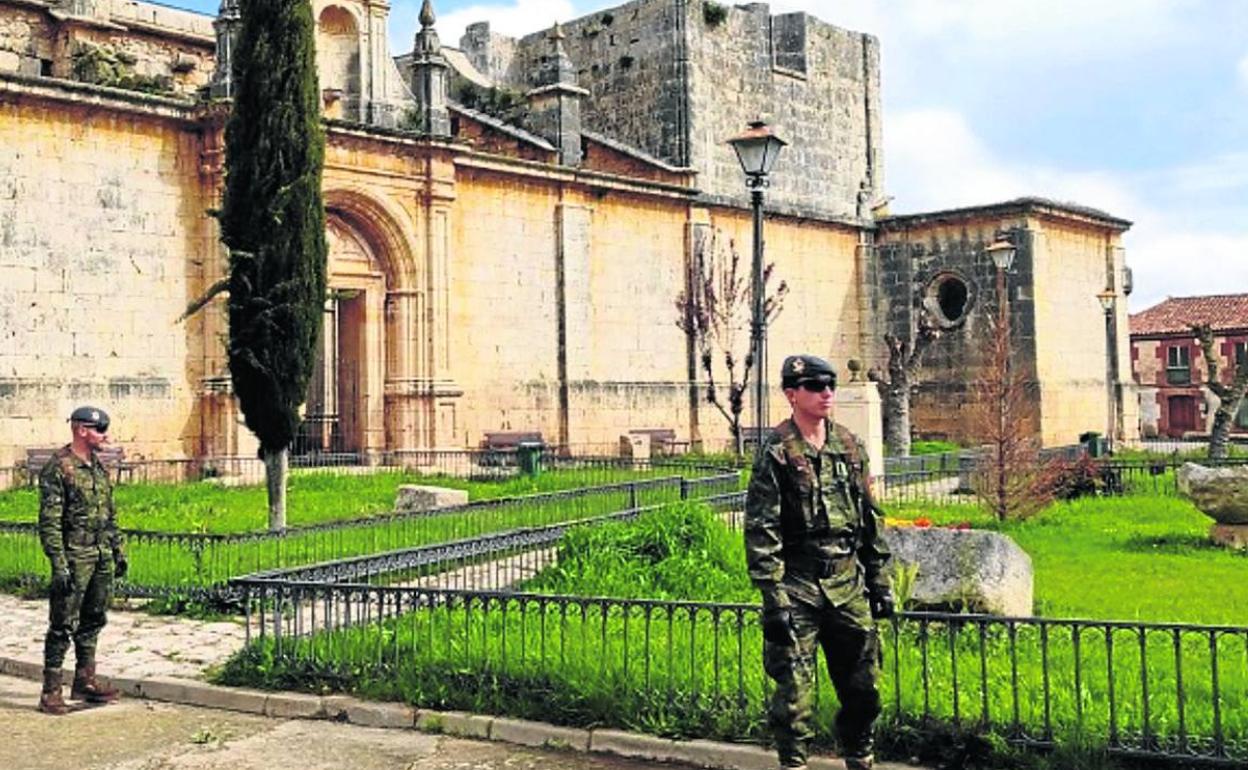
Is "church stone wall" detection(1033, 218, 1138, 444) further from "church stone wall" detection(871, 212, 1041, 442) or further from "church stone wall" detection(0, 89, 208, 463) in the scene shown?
"church stone wall" detection(0, 89, 208, 463)

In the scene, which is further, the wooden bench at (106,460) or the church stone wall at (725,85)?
the church stone wall at (725,85)

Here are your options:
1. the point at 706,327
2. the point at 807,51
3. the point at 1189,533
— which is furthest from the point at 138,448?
the point at 807,51

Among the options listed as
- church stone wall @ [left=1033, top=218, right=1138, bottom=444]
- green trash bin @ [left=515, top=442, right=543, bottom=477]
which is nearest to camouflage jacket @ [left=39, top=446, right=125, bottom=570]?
green trash bin @ [left=515, top=442, right=543, bottom=477]

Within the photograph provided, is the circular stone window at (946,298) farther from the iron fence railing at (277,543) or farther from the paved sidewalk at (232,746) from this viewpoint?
the paved sidewalk at (232,746)

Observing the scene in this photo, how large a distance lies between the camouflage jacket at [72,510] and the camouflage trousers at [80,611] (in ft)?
0.27

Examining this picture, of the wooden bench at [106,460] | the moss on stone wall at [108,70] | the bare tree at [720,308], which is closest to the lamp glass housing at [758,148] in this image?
the wooden bench at [106,460]

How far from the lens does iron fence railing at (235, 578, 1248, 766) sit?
573 cm

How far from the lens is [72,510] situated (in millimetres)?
7648

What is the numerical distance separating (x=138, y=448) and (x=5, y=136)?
→ 193 inches

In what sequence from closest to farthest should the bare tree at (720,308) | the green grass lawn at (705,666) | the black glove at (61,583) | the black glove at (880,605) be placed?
the black glove at (880,605) < the green grass lawn at (705,666) < the black glove at (61,583) < the bare tree at (720,308)

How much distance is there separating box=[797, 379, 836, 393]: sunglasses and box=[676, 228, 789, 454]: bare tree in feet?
65.5

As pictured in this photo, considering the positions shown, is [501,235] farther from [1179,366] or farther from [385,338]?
[1179,366]

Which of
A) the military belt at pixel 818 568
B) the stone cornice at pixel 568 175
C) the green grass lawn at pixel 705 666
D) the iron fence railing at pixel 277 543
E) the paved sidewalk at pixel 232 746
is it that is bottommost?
the paved sidewalk at pixel 232 746

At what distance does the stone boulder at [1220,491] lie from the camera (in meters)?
11.9
